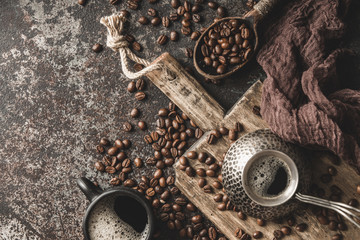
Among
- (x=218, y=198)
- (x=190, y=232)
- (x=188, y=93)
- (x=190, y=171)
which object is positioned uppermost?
(x=188, y=93)

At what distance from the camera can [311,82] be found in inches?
51.8

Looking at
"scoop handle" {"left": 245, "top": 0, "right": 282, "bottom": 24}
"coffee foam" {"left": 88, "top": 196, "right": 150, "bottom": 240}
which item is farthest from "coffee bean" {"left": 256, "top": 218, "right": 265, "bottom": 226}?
"scoop handle" {"left": 245, "top": 0, "right": 282, "bottom": 24}

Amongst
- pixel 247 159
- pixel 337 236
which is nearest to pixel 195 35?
pixel 247 159

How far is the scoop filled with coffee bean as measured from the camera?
4.69ft

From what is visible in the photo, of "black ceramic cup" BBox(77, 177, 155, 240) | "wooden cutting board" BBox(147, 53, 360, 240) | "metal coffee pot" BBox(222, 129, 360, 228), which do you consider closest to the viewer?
"metal coffee pot" BBox(222, 129, 360, 228)

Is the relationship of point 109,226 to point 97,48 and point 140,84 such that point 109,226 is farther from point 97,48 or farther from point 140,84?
point 97,48

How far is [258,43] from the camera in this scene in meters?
1.45

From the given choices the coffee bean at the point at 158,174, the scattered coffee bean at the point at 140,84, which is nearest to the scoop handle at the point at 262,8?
the scattered coffee bean at the point at 140,84

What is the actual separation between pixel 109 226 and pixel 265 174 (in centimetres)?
66

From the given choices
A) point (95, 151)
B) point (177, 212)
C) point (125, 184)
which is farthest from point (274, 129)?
point (95, 151)

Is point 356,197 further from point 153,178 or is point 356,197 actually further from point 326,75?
point 153,178

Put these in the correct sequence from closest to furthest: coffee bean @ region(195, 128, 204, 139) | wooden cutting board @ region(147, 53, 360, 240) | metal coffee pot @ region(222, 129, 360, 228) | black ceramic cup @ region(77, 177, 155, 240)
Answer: metal coffee pot @ region(222, 129, 360, 228), black ceramic cup @ region(77, 177, 155, 240), wooden cutting board @ region(147, 53, 360, 240), coffee bean @ region(195, 128, 204, 139)

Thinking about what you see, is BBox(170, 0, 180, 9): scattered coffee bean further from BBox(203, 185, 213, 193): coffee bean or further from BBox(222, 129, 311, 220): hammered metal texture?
BBox(203, 185, 213, 193): coffee bean

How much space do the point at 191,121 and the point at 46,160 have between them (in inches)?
28.1
